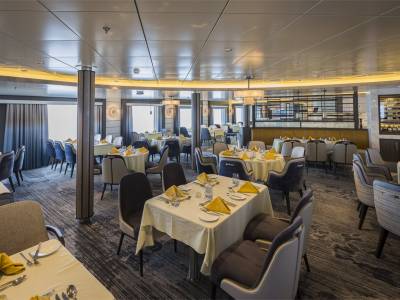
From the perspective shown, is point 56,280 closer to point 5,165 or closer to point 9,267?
point 9,267

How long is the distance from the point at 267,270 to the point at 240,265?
0.41 m

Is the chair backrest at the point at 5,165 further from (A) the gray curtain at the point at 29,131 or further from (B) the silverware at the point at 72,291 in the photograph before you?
(B) the silverware at the point at 72,291

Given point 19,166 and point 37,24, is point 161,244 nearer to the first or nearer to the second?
point 37,24

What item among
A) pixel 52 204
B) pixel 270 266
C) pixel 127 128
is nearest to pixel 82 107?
pixel 52 204

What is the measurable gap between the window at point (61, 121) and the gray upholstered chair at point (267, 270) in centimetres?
930

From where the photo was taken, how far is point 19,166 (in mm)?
5773

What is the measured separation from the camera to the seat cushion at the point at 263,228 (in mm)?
2265

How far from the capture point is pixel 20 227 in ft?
5.75

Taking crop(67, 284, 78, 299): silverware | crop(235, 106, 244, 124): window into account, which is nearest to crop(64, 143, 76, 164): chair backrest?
crop(67, 284, 78, 299): silverware

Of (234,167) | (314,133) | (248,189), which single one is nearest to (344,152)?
(314,133)

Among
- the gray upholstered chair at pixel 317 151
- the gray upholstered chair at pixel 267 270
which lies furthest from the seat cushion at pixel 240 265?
the gray upholstered chair at pixel 317 151

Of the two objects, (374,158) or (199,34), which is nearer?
(199,34)

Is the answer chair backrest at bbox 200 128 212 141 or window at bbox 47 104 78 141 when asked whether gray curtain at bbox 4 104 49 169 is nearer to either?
window at bbox 47 104 78 141

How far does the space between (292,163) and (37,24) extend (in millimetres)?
3874
